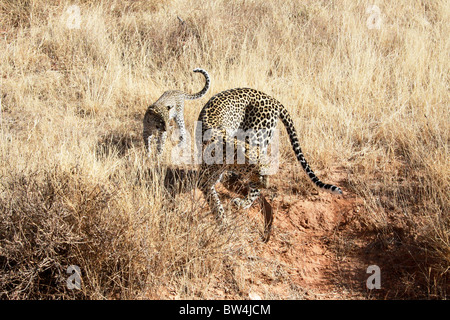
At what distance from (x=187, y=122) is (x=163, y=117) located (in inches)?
34.9

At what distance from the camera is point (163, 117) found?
5.75m

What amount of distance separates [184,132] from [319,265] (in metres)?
2.90

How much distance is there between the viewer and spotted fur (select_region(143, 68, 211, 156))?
5.79 meters

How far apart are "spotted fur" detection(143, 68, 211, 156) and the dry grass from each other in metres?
0.26

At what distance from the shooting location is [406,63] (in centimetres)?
695

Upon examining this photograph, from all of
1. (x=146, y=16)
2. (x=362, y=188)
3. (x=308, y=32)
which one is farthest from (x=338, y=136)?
(x=146, y=16)

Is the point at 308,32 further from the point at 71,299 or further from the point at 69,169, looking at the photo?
the point at 71,299

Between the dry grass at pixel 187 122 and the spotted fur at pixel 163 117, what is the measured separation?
0.86 ft
